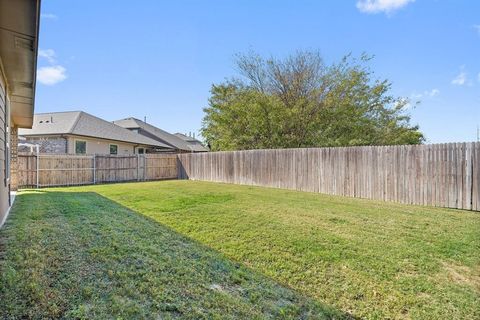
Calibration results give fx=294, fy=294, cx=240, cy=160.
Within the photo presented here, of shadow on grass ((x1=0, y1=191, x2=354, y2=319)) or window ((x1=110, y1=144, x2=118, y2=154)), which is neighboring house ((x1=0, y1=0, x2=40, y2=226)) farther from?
window ((x1=110, y1=144, x2=118, y2=154))

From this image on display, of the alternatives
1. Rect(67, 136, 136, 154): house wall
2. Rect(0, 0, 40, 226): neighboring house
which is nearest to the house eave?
Result: Rect(0, 0, 40, 226): neighboring house

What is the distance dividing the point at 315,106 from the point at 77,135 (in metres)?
13.2

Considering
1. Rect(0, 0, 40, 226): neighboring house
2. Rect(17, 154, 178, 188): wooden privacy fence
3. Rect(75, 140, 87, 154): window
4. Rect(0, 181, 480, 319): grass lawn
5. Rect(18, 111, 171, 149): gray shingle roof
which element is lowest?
Rect(0, 181, 480, 319): grass lawn

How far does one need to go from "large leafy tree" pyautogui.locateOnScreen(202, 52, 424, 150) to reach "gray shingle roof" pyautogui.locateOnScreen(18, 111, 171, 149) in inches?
307

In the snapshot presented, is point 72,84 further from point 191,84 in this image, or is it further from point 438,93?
point 438,93

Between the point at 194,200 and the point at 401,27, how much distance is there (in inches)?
431

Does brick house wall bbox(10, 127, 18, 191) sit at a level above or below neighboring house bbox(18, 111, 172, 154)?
below

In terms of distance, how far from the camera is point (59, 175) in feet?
44.5

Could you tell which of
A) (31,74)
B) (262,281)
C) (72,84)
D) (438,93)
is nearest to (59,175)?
(72,84)

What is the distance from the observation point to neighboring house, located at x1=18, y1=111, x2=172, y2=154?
53.1 feet

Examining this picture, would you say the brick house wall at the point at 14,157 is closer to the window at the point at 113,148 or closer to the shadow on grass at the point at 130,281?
the shadow on grass at the point at 130,281

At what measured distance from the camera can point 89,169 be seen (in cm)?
1467

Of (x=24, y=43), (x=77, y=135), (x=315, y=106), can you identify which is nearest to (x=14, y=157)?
(x=77, y=135)

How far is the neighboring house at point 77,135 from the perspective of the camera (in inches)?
637
